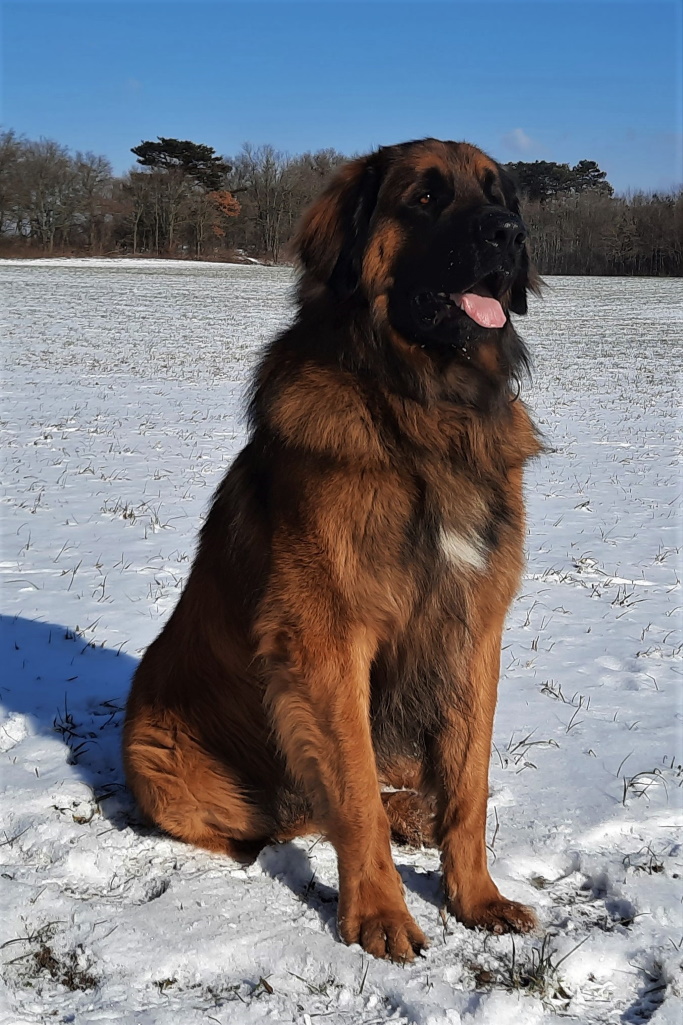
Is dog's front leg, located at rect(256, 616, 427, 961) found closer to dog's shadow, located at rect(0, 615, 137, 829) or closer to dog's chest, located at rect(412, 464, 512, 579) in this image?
dog's chest, located at rect(412, 464, 512, 579)

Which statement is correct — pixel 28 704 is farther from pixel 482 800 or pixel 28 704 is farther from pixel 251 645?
pixel 482 800

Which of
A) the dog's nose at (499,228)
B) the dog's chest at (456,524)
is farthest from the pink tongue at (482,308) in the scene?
the dog's chest at (456,524)

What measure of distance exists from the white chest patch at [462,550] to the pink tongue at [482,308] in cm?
63

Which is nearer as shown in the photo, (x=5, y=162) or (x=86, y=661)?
(x=86, y=661)

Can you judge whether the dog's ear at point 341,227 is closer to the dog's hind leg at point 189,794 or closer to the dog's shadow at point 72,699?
the dog's hind leg at point 189,794

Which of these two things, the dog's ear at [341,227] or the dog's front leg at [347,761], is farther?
the dog's ear at [341,227]

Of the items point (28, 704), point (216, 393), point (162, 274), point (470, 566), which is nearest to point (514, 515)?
point (470, 566)

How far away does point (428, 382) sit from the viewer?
2.54 meters

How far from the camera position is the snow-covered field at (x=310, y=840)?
2107 millimetres

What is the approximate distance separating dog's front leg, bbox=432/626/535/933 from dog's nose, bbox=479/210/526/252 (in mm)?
1128

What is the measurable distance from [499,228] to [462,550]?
3.02ft

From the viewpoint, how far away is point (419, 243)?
257 cm

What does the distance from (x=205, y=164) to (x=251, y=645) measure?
62895 millimetres

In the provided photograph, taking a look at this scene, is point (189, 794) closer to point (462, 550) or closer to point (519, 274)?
point (462, 550)
